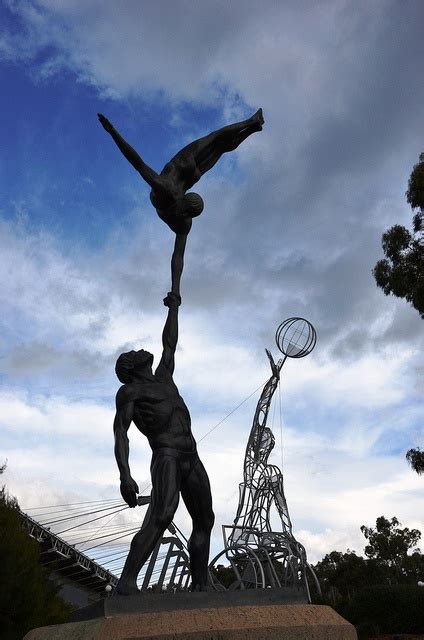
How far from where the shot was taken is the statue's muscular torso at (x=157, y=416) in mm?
6016

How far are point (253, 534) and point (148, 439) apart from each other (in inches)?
569

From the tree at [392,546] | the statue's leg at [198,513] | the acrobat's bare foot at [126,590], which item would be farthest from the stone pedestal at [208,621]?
the tree at [392,546]

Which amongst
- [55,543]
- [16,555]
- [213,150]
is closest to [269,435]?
[16,555]

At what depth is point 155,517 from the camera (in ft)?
18.3

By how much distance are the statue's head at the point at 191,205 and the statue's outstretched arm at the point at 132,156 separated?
365mm

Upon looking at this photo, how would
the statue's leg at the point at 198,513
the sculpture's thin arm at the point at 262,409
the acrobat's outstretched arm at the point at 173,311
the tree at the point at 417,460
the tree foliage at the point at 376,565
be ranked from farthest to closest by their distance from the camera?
the tree foliage at the point at 376,565 → the sculpture's thin arm at the point at 262,409 → the tree at the point at 417,460 → the acrobat's outstretched arm at the point at 173,311 → the statue's leg at the point at 198,513

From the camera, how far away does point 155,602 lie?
499cm

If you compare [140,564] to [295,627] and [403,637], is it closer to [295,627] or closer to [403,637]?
[295,627]

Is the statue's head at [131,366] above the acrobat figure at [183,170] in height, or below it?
below

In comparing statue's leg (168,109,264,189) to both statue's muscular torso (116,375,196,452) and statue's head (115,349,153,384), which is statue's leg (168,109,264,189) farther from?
statue's muscular torso (116,375,196,452)

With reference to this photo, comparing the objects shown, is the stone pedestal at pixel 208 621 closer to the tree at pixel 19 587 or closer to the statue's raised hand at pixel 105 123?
the statue's raised hand at pixel 105 123

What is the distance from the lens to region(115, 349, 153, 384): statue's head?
20.5 ft

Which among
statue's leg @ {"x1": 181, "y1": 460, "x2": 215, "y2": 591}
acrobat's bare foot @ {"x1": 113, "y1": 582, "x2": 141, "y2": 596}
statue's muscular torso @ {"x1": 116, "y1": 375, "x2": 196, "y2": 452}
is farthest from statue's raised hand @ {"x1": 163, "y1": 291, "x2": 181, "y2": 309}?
acrobat's bare foot @ {"x1": 113, "y1": 582, "x2": 141, "y2": 596}

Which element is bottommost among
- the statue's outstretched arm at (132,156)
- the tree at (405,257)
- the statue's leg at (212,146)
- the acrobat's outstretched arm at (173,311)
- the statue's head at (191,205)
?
the acrobat's outstretched arm at (173,311)
